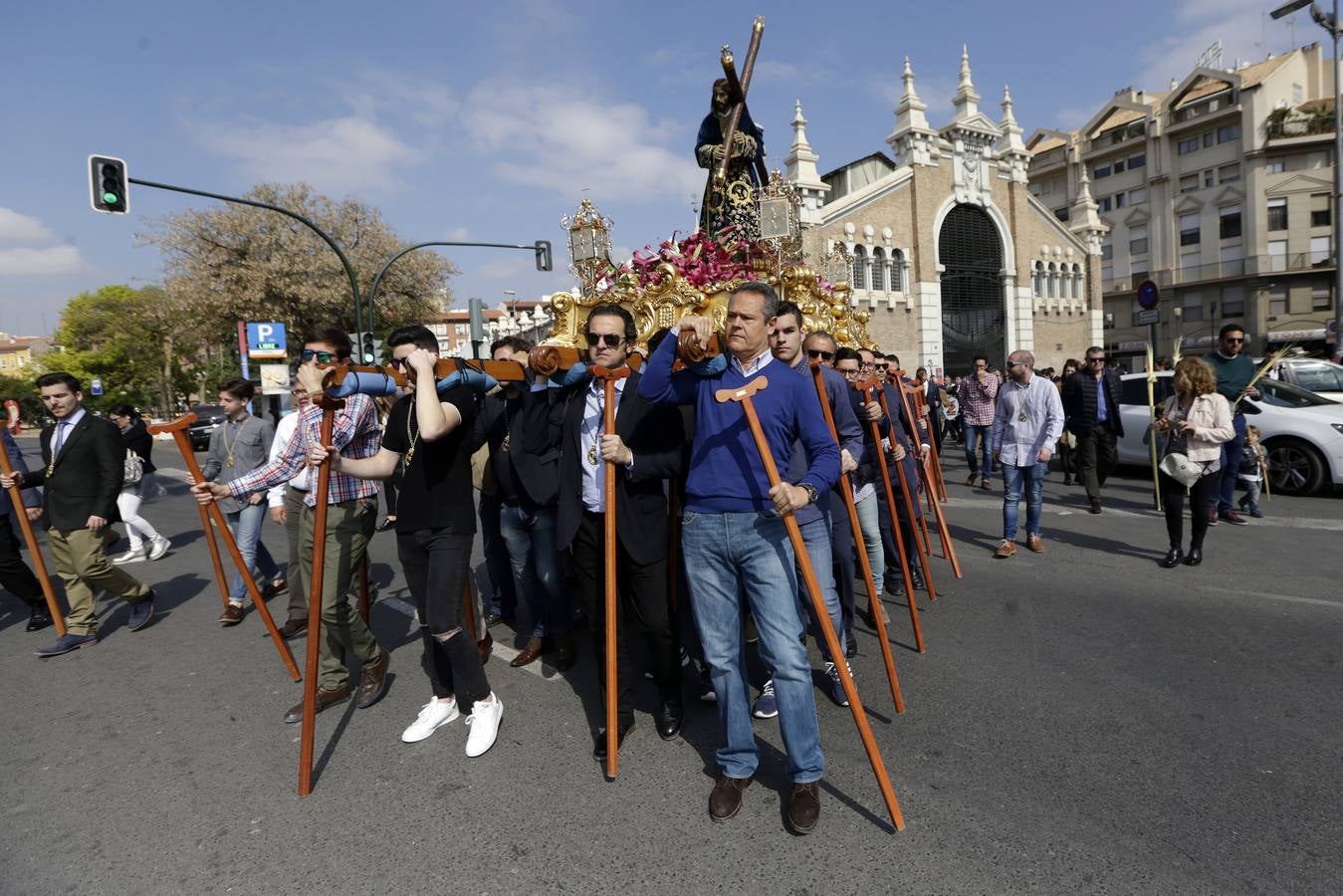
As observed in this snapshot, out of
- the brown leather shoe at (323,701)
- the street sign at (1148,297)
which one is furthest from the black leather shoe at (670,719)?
the street sign at (1148,297)

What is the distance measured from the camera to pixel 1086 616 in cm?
512

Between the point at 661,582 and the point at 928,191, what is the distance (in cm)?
2965

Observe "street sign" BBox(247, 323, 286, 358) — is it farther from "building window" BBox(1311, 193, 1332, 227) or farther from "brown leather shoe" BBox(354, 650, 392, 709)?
"building window" BBox(1311, 193, 1332, 227)

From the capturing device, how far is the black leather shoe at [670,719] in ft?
12.1

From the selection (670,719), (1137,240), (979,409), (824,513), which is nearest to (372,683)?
(670,719)

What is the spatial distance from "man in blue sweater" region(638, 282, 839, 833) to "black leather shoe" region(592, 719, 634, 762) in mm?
613

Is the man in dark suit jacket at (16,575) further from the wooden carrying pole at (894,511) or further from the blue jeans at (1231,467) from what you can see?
the blue jeans at (1231,467)

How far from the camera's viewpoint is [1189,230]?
4403cm

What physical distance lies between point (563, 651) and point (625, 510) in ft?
5.10

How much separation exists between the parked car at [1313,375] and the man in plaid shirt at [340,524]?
12682mm

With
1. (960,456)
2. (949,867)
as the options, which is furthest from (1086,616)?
(960,456)

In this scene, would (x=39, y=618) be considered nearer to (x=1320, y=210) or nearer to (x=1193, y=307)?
(x=1193, y=307)

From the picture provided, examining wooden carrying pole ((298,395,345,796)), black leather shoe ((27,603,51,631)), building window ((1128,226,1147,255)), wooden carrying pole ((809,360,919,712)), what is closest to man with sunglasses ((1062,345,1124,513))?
wooden carrying pole ((809,360,919,712))

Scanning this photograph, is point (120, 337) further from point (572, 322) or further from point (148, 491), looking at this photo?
point (572, 322)
